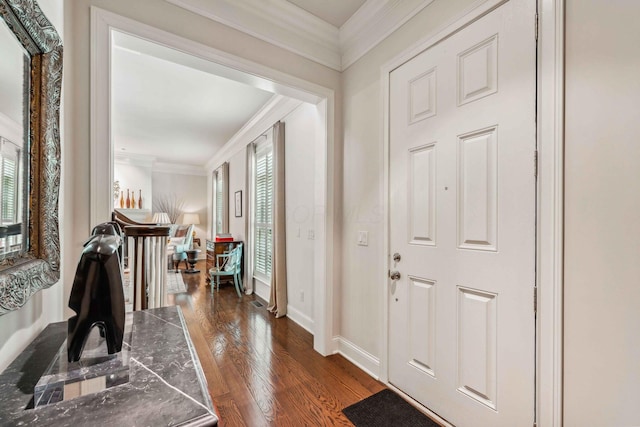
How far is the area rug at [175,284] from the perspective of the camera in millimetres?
4457

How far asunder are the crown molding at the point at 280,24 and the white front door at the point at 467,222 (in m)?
0.80

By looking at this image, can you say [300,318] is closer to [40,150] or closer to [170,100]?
[40,150]

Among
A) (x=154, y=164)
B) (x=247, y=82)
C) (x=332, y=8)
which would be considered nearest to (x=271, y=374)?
(x=247, y=82)

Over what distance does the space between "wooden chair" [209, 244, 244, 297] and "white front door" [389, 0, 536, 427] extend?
10.2 feet

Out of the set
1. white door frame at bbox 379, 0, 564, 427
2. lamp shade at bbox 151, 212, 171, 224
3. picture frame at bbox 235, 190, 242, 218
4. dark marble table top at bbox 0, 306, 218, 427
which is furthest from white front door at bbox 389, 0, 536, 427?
lamp shade at bbox 151, 212, 171, 224

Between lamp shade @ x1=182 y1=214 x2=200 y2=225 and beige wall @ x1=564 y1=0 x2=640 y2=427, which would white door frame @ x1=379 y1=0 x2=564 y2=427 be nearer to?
beige wall @ x1=564 y1=0 x2=640 y2=427

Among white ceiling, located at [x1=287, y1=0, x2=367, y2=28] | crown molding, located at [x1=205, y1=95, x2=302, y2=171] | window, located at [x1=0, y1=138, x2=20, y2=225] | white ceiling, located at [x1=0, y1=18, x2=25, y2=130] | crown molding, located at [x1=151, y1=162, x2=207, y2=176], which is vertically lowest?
window, located at [x1=0, y1=138, x2=20, y2=225]

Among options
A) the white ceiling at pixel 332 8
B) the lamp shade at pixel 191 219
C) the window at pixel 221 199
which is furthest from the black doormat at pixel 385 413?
the lamp shade at pixel 191 219

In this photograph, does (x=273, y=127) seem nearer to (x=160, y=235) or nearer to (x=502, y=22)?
(x=160, y=235)

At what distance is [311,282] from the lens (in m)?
3.00

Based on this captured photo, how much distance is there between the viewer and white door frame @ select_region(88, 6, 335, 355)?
1.46 meters

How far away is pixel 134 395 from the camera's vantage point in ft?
2.24

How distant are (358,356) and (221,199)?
5.13 metres

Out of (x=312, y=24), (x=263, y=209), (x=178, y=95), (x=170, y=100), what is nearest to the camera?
(x=312, y=24)
